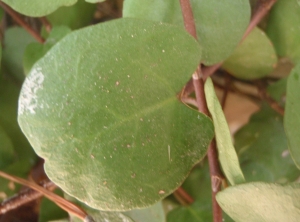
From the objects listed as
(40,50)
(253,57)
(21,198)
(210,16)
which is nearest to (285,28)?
(253,57)

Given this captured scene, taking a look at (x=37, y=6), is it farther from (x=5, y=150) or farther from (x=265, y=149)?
(x=265, y=149)

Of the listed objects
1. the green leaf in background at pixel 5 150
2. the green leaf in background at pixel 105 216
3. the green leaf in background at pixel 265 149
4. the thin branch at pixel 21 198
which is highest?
the green leaf in background at pixel 5 150

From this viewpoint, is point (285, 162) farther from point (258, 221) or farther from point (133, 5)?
point (133, 5)

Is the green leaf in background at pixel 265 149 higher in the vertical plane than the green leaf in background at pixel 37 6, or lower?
lower

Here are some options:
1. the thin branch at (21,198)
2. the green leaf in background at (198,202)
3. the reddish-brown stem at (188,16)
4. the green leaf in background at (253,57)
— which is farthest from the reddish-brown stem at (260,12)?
the thin branch at (21,198)

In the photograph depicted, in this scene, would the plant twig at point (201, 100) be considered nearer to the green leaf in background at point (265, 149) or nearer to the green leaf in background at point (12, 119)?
the green leaf in background at point (265, 149)
